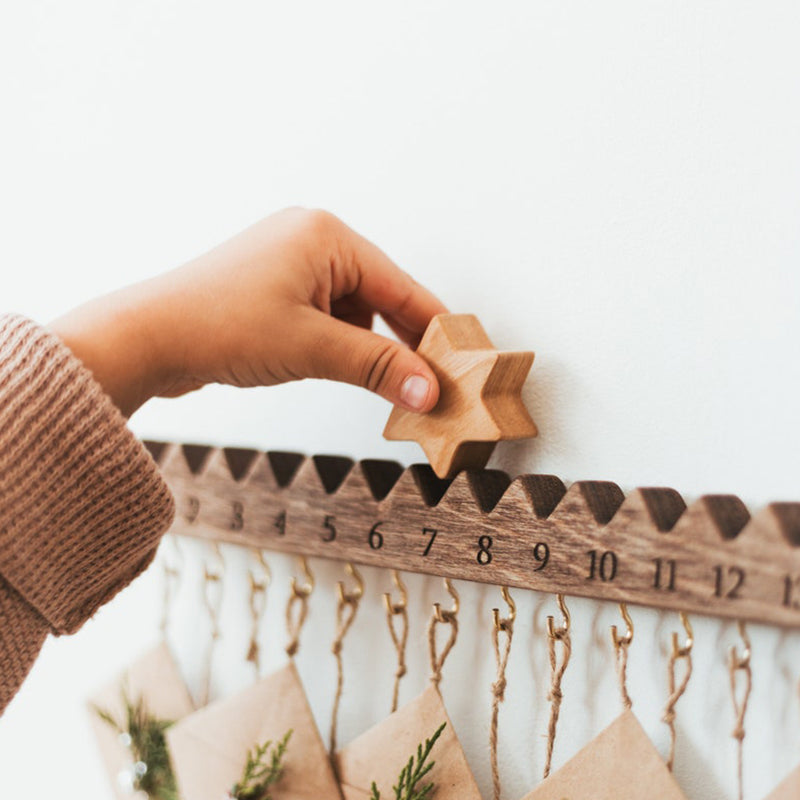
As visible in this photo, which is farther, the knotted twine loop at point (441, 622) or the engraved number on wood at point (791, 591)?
the knotted twine loop at point (441, 622)

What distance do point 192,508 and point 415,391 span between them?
0.80 ft

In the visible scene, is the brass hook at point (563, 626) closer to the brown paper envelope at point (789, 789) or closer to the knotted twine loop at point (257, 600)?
the brown paper envelope at point (789, 789)

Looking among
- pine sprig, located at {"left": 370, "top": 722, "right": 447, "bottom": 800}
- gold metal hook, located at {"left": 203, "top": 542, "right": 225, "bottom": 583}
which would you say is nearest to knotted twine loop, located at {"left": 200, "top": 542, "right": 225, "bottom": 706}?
gold metal hook, located at {"left": 203, "top": 542, "right": 225, "bottom": 583}

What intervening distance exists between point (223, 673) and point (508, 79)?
0.50 meters

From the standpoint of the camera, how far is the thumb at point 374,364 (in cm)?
54

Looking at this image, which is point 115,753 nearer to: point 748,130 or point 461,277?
point 461,277

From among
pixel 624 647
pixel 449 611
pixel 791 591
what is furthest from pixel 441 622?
pixel 791 591

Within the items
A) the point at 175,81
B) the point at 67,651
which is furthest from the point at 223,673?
the point at 175,81

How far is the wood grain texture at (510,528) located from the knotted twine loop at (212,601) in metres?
0.05

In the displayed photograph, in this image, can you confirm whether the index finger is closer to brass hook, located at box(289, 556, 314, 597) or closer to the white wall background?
the white wall background

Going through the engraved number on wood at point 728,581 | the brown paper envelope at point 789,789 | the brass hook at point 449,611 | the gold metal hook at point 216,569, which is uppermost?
the engraved number on wood at point 728,581

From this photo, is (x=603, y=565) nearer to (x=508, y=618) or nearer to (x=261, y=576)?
(x=508, y=618)

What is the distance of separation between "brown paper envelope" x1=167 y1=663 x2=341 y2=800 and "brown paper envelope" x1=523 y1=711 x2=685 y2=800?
0.18 meters

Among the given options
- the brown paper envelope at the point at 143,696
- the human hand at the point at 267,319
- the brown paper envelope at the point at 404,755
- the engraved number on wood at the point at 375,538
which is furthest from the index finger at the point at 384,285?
the brown paper envelope at the point at 143,696
